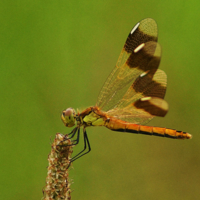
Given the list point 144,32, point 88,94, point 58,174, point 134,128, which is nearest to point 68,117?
point 134,128

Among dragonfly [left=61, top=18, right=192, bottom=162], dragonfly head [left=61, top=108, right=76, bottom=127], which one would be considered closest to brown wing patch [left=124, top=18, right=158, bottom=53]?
dragonfly [left=61, top=18, right=192, bottom=162]

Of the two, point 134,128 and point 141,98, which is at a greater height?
point 141,98

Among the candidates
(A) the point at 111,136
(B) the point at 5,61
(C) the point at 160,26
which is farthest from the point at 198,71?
(B) the point at 5,61

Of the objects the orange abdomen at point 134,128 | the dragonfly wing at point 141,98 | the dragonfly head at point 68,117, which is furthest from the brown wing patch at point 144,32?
the dragonfly head at point 68,117

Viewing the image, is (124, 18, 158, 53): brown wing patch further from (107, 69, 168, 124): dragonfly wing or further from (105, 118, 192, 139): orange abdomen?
(105, 118, 192, 139): orange abdomen

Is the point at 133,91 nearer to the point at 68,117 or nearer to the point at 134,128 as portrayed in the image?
the point at 134,128
